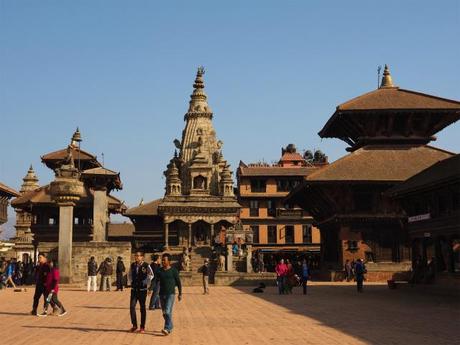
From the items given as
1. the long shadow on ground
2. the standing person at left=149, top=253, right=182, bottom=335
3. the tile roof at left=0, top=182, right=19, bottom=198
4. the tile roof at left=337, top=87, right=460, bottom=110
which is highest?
the tile roof at left=337, top=87, right=460, bottom=110

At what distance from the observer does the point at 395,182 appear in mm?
37188

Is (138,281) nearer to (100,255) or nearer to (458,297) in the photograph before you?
(458,297)

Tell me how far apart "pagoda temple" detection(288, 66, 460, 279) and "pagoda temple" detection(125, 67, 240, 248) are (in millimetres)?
18406

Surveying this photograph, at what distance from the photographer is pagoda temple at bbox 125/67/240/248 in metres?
63.6

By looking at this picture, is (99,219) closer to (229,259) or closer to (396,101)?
(229,259)

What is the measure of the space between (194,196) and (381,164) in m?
29.0

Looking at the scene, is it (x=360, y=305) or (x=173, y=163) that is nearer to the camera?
(x=360, y=305)

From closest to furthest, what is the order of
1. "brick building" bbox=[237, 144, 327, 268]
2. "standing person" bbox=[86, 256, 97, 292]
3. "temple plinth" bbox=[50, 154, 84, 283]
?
"standing person" bbox=[86, 256, 97, 292]
"temple plinth" bbox=[50, 154, 84, 283]
"brick building" bbox=[237, 144, 327, 268]

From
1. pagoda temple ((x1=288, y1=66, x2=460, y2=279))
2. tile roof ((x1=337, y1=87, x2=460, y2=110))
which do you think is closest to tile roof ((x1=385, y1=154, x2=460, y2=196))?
pagoda temple ((x1=288, y1=66, x2=460, y2=279))

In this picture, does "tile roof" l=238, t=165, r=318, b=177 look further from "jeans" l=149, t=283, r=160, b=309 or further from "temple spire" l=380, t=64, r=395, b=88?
"jeans" l=149, t=283, r=160, b=309

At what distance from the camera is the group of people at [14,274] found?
107 feet

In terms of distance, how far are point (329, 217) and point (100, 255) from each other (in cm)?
1609

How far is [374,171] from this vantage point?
3862 cm

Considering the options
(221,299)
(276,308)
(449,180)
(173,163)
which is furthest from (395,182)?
(173,163)
